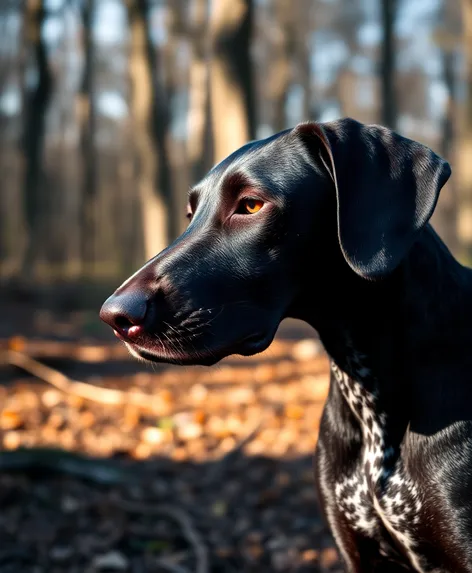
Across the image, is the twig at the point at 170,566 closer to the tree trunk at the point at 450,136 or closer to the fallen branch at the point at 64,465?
the fallen branch at the point at 64,465

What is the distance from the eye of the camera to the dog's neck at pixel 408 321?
2.74 meters

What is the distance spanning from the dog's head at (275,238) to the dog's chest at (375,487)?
1.64ft

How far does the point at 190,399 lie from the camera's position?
754 centimetres

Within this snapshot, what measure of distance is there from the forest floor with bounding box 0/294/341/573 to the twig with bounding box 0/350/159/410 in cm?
2

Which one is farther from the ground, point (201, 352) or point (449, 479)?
point (201, 352)

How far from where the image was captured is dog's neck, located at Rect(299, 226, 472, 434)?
2.74m

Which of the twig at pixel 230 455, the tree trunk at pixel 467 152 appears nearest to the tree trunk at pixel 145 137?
the tree trunk at pixel 467 152

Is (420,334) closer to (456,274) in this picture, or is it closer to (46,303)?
(456,274)

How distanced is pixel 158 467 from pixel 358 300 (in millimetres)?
3378

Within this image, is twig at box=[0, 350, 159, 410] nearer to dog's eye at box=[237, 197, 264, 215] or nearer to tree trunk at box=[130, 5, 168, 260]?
dog's eye at box=[237, 197, 264, 215]

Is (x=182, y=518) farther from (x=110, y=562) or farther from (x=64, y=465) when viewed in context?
(x=64, y=465)

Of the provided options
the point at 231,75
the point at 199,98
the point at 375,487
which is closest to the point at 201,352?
the point at 375,487

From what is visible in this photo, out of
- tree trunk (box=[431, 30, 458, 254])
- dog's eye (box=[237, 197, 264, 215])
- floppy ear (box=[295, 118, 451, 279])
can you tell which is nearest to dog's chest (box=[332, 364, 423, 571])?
floppy ear (box=[295, 118, 451, 279])

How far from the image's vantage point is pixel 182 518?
4.66 metres
